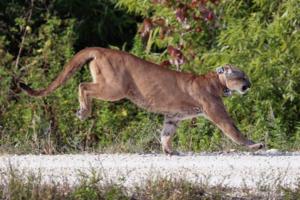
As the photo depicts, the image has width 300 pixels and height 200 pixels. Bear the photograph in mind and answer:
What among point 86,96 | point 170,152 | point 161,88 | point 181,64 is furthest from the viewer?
point 181,64

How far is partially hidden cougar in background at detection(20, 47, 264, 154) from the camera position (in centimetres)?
1298

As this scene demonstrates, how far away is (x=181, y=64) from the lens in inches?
662

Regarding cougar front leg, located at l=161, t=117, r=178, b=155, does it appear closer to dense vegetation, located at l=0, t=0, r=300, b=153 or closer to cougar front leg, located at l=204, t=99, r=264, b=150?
cougar front leg, located at l=204, t=99, r=264, b=150

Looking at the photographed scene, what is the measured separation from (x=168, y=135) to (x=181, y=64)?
388 centimetres

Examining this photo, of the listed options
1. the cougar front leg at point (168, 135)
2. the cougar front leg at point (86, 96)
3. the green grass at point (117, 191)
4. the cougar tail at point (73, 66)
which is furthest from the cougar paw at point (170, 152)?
the green grass at point (117, 191)

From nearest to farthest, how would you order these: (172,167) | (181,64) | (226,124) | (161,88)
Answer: (172,167) < (226,124) < (161,88) < (181,64)

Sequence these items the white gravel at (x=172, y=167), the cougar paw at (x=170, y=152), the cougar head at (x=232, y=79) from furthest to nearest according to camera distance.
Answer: the cougar head at (x=232, y=79) < the cougar paw at (x=170, y=152) < the white gravel at (x=172, y=167)

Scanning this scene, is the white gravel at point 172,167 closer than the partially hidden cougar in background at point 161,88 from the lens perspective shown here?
Yes

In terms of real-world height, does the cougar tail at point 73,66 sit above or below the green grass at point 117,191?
above

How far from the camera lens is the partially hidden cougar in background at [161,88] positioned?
12977mm

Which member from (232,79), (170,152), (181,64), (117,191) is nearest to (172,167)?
(117,191)

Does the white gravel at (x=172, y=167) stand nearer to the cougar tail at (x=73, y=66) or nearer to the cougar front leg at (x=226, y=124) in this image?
the cougar front leg at (x=226, y=124)

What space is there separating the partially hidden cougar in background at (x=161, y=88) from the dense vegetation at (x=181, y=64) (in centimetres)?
179

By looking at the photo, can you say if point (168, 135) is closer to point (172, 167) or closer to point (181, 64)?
point (172, 167)
